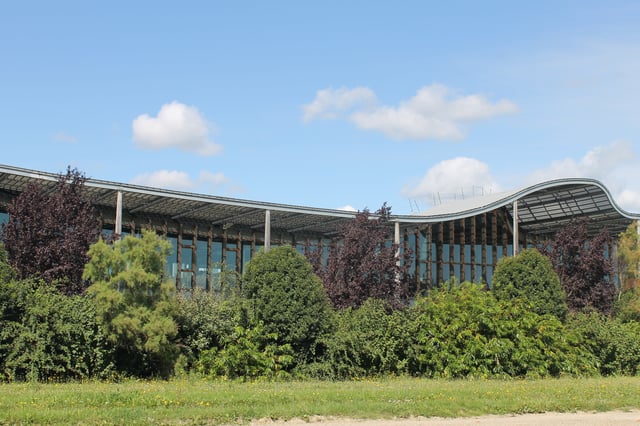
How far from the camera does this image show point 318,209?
132ft

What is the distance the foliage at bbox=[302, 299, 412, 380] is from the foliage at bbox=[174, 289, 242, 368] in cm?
249

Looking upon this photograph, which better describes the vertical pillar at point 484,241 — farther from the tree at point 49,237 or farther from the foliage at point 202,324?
the foliage at point 202,324

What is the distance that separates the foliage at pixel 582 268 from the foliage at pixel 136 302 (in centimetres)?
2107

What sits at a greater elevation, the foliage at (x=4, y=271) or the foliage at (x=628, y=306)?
the foliage at (x=4, y=271)

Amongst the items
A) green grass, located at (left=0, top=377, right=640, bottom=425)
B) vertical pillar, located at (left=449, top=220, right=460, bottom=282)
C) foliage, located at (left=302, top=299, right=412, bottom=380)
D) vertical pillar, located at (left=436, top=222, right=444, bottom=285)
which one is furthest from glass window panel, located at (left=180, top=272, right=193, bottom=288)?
green grass, located at (left=0, top=377, right=640, bottom=425)

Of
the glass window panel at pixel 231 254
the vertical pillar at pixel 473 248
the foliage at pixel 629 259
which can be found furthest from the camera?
the vertical pillar at pixel 473 248

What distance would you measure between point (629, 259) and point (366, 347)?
841 inches

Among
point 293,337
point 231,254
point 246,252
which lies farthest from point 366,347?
point 246,252

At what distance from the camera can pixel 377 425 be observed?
1252cm

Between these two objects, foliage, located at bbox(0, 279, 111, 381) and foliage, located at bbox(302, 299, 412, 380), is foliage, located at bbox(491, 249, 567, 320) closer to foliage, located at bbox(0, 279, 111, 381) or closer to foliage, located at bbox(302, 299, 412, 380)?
foliage, located at bbox(302, 299, 412, 380)

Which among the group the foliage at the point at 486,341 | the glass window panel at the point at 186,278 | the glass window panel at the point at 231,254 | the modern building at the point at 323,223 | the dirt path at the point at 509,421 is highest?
the modern building at the point at 323,223

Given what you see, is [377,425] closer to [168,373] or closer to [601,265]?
[168,373]

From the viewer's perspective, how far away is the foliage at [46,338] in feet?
60.1

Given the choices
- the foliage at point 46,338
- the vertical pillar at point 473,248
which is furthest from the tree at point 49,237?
the vertical pillar at point 473,248
